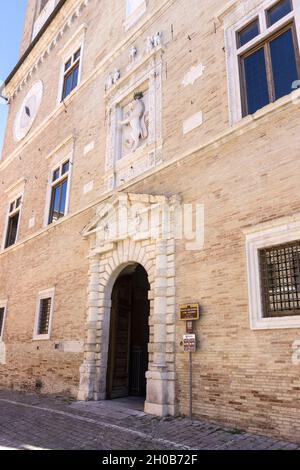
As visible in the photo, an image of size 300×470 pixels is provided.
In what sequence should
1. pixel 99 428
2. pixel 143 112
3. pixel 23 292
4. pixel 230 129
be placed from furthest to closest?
pixel 23 292
pixel 143 112
pixel 230 129
pixel 99 428

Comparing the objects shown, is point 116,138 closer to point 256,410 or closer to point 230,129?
point 230,129

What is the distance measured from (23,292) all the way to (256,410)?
925 centimetres

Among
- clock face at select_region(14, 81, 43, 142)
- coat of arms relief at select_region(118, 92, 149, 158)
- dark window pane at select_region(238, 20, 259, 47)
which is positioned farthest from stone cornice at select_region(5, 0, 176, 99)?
dark window pane at select_region(238, 20, 259, 47)

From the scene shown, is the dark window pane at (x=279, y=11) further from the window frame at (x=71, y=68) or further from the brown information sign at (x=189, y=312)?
the window frame at (x=71, y=68)

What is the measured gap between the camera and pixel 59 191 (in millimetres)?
12914

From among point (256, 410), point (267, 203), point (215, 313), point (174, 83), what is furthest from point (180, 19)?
point (256, 410)

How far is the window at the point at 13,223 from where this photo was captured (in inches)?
603

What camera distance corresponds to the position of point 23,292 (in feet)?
41.8

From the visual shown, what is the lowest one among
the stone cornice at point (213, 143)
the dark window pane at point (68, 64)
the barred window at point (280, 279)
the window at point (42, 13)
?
the barred window at point (280, 279)

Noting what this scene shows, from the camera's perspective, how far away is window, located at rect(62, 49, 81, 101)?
14008 mm

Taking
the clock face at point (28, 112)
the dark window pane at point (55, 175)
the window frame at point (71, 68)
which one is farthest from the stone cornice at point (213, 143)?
the clock face at point (28, 112)

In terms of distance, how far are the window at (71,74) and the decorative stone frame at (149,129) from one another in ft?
11.7

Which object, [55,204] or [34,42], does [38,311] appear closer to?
[55,204]
